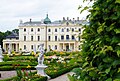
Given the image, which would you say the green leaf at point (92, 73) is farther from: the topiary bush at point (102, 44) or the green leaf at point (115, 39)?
the green leaf at point (115, 39)

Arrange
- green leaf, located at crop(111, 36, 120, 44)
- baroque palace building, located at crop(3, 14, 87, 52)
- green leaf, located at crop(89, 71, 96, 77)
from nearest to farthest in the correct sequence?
green leaf, located at crop(111, 36, 120, 44), green leaf, located at crop(89, 71, 96, 77), baroque palace building, located at crop(3, 14, 87, 52)

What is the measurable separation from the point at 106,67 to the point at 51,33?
6162cm

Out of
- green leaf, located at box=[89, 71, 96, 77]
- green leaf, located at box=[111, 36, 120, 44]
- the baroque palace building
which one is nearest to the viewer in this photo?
green leaf, located at box=[111, 36, 120, 44]

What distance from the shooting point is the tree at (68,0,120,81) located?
2.17 metres

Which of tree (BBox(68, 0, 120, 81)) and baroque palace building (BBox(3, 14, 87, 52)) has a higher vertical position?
baroque palace building (BBox(3, 14, 87, 52))

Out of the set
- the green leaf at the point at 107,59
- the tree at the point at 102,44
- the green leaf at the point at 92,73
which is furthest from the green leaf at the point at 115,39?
the green leaf at the point at 92,73

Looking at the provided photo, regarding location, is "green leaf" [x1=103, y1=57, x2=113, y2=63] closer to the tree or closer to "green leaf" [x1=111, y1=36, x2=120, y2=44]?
the tree

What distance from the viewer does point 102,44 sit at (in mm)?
2240

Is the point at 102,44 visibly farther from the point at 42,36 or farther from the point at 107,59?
the point at 42,36

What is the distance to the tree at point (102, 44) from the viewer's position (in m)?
2.17

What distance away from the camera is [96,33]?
2.36m

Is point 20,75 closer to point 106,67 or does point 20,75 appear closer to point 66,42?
point 106,67

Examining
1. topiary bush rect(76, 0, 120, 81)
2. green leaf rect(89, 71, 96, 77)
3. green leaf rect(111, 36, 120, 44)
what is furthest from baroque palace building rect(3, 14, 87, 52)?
green leaf rect(111, 36, 120, 44)

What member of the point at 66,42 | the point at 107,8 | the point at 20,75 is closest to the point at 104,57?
the point at 107,8
